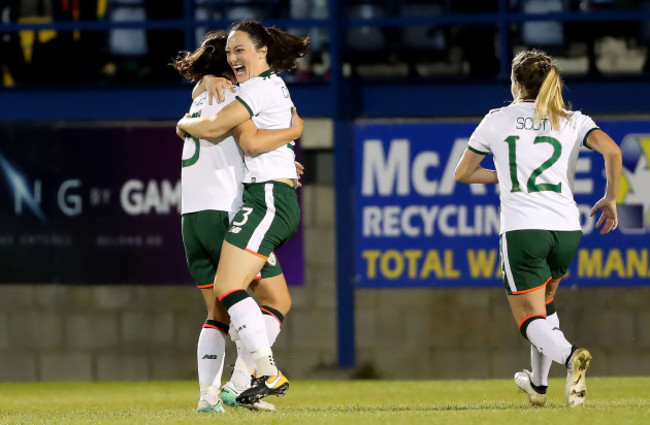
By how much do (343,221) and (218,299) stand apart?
4.58 m

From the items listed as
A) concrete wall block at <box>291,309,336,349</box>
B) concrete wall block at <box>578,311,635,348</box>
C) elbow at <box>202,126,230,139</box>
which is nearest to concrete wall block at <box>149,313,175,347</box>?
concrete wall block at <box>291,309,336,349</box>

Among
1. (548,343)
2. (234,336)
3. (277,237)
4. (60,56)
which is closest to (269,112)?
(277,237)

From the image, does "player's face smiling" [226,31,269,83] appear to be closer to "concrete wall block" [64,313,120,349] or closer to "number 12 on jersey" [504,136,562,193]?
"number 12 on jersey" [504,136,562,193]

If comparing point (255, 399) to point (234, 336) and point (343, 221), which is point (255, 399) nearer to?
point (234, 336)

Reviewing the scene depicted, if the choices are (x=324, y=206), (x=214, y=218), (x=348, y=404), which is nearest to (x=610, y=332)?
(x=324, y=206)

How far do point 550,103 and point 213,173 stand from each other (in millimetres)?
1568

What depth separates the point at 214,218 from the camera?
639cm

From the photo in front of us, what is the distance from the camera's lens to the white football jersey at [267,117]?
625 centimetres

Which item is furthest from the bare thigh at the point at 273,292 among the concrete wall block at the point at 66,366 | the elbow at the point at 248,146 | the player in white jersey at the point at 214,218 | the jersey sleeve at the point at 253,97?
the concrete wall block at the point at 66,366

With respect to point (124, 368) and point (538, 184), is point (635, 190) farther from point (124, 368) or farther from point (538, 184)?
point (538, 184)

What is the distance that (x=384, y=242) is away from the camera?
1091 cm

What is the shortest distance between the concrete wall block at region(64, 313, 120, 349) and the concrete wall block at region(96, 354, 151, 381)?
0.12m

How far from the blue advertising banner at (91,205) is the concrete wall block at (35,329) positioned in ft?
0.90

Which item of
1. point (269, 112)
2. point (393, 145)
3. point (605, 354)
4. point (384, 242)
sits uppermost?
point (269, 112)
